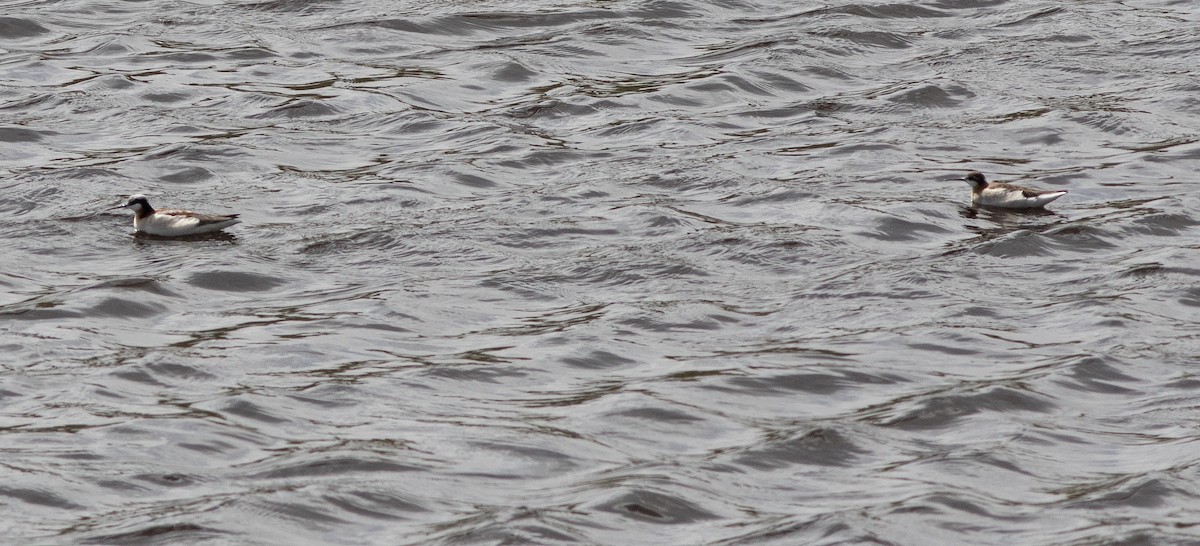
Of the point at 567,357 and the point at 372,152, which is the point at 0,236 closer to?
the point at 372,152

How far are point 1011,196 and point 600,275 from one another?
13.2ft

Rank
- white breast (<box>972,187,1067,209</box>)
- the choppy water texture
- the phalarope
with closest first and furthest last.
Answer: the choppy water texture
the phalarope
white breast (<box>972,187,1067,209</box>)

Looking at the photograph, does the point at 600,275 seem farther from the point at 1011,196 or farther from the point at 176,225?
the point at 1011,196

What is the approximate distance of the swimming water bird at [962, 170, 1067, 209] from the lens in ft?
55.2

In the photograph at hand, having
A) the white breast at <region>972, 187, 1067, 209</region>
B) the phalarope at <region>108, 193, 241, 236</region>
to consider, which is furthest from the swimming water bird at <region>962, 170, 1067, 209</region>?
the phalarope at <region>108, 193, 241, 236</region>

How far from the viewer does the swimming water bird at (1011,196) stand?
16828 millimetres

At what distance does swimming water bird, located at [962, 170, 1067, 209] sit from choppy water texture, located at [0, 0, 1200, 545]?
20 centimetres

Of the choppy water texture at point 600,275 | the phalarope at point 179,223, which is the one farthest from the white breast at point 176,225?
the choppy water texture at point 600,275

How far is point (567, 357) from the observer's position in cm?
1320

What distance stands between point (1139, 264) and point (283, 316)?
6.83m

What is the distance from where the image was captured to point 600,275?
49.9 feet

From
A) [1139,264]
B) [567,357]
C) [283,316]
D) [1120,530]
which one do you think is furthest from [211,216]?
[1120,530]

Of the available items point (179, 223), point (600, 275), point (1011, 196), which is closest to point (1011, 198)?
point (1011, 196)

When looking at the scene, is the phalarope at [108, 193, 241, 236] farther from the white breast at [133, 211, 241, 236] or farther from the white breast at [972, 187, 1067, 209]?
the white breast at [972, 187, 1067, 209]
